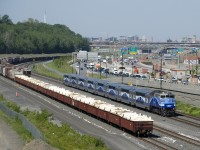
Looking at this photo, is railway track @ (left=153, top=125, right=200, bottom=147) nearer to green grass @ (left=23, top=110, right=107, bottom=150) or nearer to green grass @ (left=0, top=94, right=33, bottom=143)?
green grass @ (left=23, top=110, right=107, bottom=150)

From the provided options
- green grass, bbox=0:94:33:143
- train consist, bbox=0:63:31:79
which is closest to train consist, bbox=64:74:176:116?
green grass, bbox=0:94:33:143

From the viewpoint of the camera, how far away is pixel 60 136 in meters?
43.3

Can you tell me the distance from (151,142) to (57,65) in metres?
143

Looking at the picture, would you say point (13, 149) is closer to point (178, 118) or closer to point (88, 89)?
point (178, 118)

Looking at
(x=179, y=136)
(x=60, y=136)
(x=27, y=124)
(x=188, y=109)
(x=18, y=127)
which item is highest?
(x=27, y=124)

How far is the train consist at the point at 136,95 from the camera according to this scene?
191 ft

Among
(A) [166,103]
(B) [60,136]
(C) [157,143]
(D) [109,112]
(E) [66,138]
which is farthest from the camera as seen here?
(A) [166,103]

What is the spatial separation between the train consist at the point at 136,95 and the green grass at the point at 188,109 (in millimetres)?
4242

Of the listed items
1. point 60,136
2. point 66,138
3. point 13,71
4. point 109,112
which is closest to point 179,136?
point 109,112

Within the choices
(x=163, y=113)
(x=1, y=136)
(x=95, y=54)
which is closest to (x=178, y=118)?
(x=163, y=113)

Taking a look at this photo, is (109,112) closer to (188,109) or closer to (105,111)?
(105,111)

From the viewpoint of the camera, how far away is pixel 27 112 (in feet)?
198

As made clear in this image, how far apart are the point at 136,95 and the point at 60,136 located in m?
23.3

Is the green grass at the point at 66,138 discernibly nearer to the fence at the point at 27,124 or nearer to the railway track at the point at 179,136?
the fence at the point at 27,124
